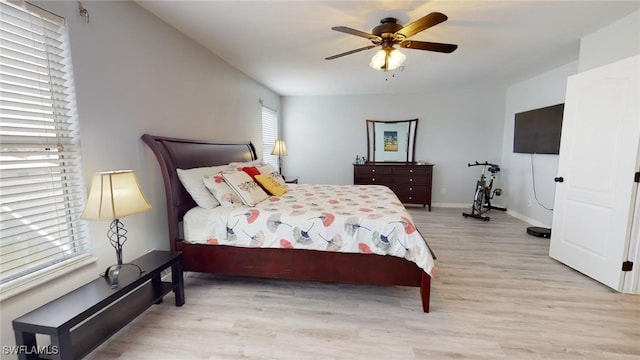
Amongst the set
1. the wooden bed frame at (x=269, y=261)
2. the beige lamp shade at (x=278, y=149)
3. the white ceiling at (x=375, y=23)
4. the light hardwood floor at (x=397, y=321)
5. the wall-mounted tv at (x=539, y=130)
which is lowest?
the light hardwood floor at (x=397, y=321)

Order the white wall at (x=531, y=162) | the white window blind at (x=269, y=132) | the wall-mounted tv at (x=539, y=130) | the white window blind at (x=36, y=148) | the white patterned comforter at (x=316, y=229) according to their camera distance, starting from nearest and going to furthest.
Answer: the white window blind at (x=36, y=148), the white patterned comforter at (x=316, y=229), the wall-mounted tv at (x=539, y=130), the white wall at (x=531, y=162), the white window blind at (x=269, y=132)

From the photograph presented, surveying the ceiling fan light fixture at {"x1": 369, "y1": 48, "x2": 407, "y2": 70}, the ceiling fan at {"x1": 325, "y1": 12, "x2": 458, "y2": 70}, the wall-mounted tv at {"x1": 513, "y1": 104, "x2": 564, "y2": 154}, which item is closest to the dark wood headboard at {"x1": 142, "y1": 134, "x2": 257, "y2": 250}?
the ceiling fan at {"x1": 325, "y1": 12, "x2": 458, "y2": 70}

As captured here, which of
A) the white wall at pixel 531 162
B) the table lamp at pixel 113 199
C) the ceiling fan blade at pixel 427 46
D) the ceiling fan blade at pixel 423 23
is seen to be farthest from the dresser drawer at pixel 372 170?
the table lamp at pixel 113 199

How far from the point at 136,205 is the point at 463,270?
116 inches

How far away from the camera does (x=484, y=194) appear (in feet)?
16.1

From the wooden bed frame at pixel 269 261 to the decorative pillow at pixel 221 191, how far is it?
0.24 m

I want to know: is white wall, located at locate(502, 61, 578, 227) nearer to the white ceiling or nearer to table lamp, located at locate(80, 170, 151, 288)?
the white ceiling

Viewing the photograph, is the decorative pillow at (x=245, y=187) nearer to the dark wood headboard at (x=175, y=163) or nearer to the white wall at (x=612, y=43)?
the dark wood headboard at (x=175, y=163)

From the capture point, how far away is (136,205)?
1.66 meters

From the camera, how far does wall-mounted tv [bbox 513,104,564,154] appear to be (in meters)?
3.86

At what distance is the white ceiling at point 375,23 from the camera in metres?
2.20

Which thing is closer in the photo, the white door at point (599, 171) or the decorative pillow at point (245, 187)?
the white door at point (599, 171)

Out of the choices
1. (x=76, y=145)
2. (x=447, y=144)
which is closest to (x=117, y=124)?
(x=76, y=145)

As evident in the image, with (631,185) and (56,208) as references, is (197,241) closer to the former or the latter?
(56,208)
